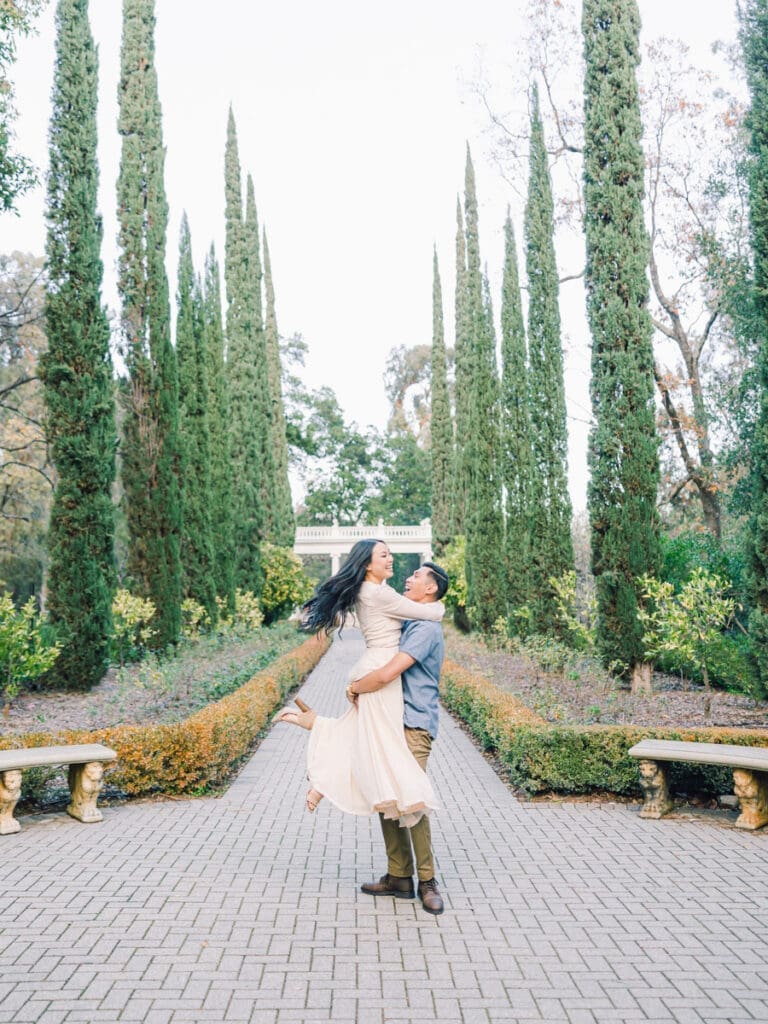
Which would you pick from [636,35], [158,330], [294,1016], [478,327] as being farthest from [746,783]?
[478,327]

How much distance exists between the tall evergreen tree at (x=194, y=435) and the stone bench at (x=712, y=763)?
512 inches

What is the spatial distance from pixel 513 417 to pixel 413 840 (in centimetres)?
1474

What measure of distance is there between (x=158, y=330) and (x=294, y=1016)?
13569 mm

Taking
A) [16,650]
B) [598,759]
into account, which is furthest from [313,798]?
[16,650]

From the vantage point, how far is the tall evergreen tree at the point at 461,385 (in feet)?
79.9

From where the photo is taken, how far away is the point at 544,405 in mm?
16031

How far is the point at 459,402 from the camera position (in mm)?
25094

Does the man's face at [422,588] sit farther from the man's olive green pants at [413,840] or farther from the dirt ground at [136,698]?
the dirt ground at [136,698]

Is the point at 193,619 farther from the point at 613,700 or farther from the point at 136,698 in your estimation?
the point at 613,700

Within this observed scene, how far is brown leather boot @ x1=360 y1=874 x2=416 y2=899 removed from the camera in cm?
449

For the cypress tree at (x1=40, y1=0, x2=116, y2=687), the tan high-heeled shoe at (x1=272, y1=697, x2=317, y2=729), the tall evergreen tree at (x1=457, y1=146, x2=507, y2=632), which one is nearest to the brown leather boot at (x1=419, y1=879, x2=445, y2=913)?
the tan high-heeled shoe at (x1=272, y1=697, x2=317, y2=729)

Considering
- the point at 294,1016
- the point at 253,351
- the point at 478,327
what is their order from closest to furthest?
the point at 294,1016
the point at 478,327
the point at 253,351

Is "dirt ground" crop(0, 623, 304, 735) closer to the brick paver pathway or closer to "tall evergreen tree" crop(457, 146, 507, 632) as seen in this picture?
the brick paver pathway

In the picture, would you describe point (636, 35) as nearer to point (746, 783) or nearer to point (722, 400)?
point (722, 400)
